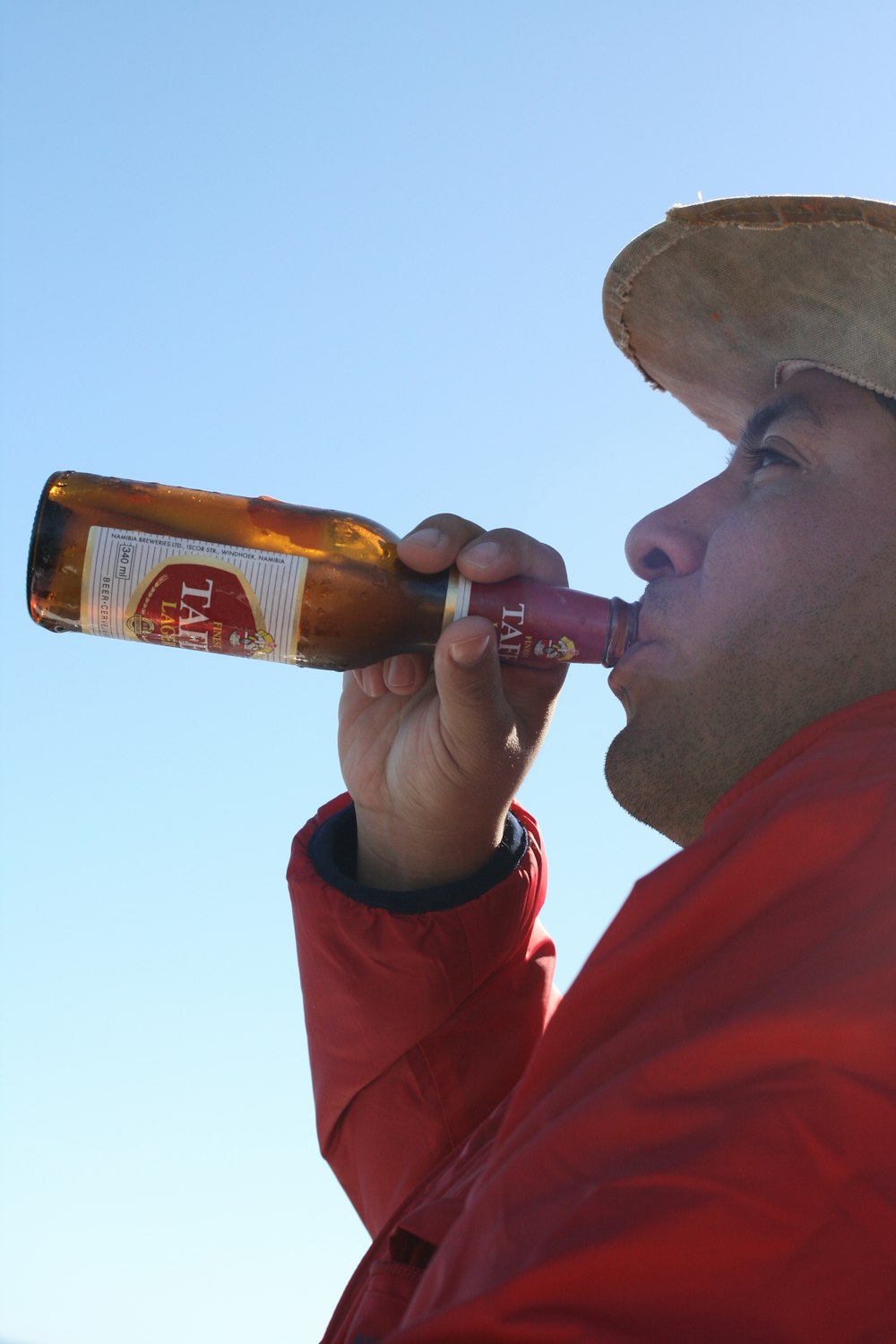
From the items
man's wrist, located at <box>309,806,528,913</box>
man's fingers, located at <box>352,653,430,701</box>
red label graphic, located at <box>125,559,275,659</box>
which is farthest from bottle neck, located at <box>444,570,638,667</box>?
man's wrist, located at <box>309,806,528,913</box>

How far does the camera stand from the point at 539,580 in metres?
2.12

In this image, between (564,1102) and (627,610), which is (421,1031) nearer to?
(627,610)

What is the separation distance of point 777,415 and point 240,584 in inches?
34.8

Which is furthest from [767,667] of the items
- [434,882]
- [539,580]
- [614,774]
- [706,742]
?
[434,882]

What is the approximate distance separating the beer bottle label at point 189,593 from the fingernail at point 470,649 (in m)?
0.28

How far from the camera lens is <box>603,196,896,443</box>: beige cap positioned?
1829 mm

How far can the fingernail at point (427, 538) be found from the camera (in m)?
2.09

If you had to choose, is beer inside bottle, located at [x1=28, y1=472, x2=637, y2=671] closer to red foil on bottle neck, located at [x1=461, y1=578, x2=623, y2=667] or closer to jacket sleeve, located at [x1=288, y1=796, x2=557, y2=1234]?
red foil on bottle neck, located at [x1=461, y1=578, x2=623, y2=667]

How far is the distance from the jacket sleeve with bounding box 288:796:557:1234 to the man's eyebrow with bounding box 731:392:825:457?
3.01ft

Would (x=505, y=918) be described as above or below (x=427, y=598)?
below

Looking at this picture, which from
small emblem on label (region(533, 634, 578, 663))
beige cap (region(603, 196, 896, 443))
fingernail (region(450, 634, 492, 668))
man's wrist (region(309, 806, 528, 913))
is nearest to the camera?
beige cap (region(603, 196, 896, 443))

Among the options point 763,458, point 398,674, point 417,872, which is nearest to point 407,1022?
point 417,872

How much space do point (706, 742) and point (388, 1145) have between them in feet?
2.99

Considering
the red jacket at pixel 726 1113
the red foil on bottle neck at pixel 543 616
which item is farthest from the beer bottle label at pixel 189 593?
the red jacket at pixel 726 1113
